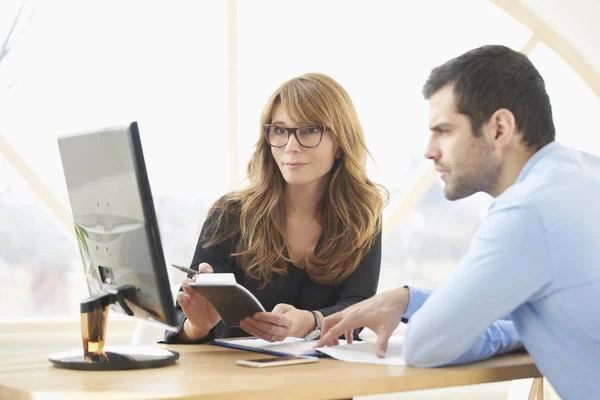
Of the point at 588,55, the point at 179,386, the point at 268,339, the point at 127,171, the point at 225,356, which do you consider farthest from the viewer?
the point at 588,55

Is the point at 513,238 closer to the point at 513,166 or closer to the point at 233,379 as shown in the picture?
the point at 513,166

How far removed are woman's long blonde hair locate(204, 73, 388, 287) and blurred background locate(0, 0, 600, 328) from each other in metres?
1.92

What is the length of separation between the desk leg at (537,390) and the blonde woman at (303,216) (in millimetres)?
698

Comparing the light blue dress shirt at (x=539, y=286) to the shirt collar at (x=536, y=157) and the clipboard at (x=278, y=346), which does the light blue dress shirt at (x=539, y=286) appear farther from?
the clipboard at (x=278, y=346)

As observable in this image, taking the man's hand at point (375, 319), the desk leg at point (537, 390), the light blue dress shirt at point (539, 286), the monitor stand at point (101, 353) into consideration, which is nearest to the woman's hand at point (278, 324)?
the man's hand at point (375, 319)

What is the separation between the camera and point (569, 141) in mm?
6023

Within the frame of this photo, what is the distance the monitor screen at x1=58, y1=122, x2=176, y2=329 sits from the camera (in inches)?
68.8

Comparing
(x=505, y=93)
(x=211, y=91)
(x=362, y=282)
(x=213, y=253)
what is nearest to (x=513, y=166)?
(x=505, y=93)

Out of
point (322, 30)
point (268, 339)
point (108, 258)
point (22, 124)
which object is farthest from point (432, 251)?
point (108, 258)

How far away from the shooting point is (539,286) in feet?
5.80

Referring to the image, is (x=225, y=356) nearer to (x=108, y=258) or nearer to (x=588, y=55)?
(x=108, y=258)

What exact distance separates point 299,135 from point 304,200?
0.27 m

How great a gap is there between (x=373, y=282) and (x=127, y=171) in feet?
4.49

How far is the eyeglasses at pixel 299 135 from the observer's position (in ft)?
9.42
